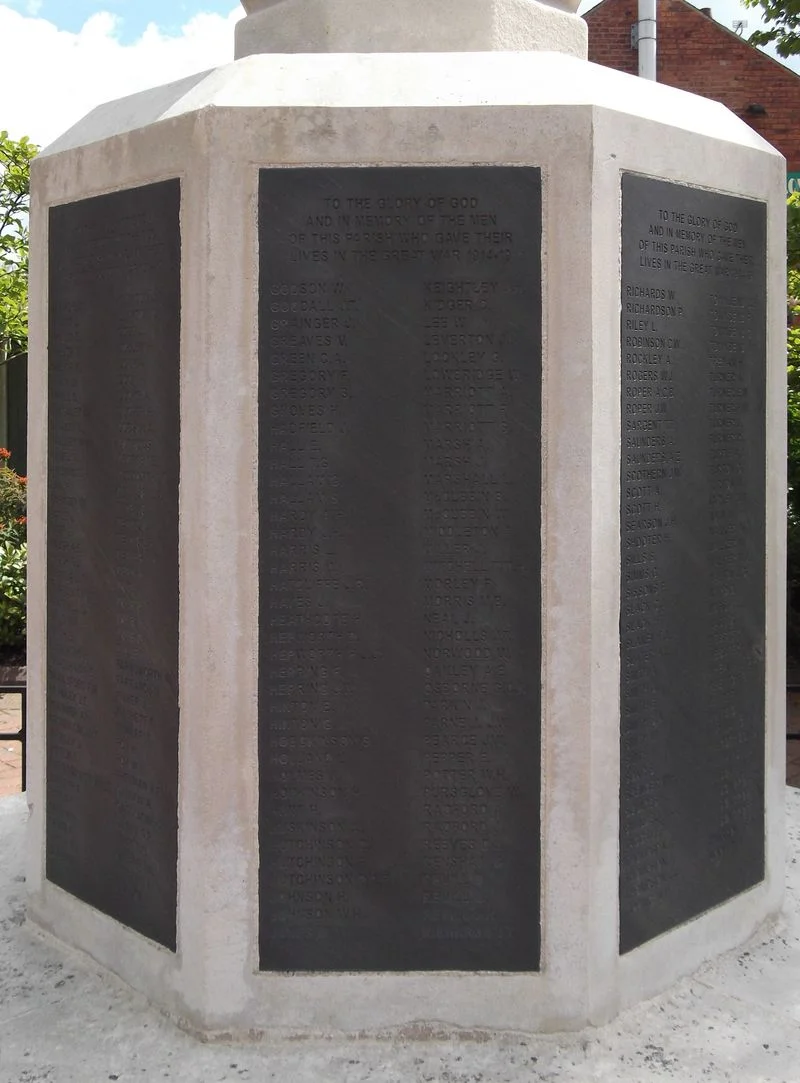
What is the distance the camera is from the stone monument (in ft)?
12.6

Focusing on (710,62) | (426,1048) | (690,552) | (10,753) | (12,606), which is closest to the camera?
(426,1048)

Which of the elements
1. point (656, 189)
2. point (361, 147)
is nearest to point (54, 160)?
point (361, 147)

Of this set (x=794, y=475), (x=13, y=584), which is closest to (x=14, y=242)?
(x=13, y=584)

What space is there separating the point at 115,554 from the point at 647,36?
40.9 feet

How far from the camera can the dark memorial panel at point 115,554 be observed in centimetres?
407

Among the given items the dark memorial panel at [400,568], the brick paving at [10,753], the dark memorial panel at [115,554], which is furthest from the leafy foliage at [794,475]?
the dark memorial panel at [115,554]

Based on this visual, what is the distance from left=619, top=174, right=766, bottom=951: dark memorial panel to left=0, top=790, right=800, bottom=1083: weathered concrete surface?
12.3 inches

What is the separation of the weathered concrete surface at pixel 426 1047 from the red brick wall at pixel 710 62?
71.8ft

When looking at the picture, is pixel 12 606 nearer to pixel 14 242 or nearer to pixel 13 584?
pixel 13 584

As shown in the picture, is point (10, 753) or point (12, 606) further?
point (12, 606)

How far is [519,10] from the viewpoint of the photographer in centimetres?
450

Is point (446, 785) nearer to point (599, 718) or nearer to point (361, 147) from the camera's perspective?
point (599, 718)

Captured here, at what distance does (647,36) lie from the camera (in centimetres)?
1427

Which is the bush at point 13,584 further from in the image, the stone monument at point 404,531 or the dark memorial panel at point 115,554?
the stone monument at point 404,531
